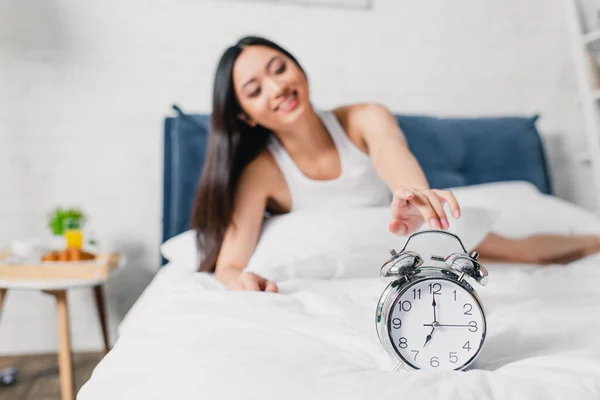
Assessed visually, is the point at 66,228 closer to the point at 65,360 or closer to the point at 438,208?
the point at 65,360

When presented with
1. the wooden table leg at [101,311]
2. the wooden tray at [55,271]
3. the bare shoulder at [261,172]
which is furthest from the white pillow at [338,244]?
the wooden table leg at [101,311]

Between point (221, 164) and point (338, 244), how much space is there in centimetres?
45

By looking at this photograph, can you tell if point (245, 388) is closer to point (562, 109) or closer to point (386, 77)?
point (386, 77)

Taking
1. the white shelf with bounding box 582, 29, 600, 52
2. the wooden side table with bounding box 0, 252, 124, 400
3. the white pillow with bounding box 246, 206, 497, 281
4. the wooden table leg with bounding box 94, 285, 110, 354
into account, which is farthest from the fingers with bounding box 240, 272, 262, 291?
the white shelf with bounding box 582, 29, 600, 52

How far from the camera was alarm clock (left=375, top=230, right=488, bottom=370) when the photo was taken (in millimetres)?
742

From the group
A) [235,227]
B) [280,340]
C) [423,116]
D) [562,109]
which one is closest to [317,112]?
[235,227]

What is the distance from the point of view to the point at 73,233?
6.04ft

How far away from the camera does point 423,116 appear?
7.21 ft

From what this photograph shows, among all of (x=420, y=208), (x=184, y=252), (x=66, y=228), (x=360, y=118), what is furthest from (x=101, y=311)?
(x=420, y=208)

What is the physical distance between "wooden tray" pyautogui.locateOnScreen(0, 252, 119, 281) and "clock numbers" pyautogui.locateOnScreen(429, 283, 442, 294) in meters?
1.17

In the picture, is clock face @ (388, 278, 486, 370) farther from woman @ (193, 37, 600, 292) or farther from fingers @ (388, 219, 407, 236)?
woman @ (193, 37, 600, 292)

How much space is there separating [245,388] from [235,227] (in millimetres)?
902

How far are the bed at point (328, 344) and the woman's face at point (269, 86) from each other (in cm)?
38

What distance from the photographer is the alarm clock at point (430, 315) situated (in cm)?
74
